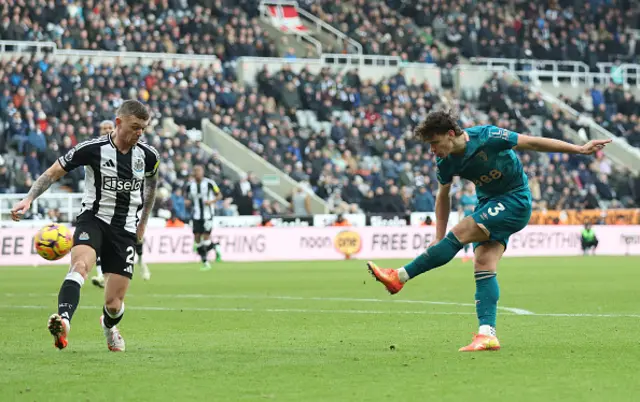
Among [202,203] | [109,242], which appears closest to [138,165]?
[109,242]

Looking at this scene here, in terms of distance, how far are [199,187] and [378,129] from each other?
1518 cm

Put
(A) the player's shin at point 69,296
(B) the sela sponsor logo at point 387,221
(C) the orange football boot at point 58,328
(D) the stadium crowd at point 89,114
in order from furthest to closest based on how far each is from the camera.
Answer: (B) the sela sponsor logo at point 387,221 < (D) the stadium crowd at point 89,114 < (A) the player's shin at point 69,296 < (C) the orange football boot at point 58,328

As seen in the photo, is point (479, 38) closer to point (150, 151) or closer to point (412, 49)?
point (412, 49)

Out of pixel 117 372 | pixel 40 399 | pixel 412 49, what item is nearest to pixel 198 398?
pixel 40 399

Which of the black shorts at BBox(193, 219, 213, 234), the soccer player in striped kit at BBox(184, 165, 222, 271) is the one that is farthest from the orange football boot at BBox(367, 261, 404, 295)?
the black shorts at BBox(193, 219, 213, 234)

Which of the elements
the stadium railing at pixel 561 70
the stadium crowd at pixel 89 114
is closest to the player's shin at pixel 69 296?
the stadium crowd at pixel 89 114

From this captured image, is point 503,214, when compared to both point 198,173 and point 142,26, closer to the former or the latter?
point 198,173

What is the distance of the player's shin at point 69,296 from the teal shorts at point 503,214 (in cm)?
310

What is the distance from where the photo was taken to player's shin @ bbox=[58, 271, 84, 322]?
29.5 ft

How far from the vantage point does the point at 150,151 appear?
980 centimetres

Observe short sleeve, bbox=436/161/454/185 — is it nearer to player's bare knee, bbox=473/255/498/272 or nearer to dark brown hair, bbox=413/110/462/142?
dark brown hair, bbox=413/110/462/142

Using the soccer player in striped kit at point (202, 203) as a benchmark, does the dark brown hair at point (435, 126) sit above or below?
above

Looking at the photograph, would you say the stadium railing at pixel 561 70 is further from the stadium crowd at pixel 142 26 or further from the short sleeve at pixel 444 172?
the short sleeve at pixel 444 172

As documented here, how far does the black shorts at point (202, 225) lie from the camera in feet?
88.6
